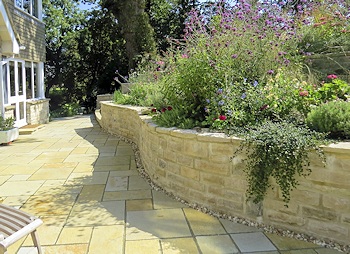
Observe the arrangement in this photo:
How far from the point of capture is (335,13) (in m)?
6.71

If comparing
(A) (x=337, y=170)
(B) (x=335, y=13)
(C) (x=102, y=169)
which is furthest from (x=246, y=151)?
(B) (x=335, y=13)

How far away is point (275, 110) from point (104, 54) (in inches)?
588

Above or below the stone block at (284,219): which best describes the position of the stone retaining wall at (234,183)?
above

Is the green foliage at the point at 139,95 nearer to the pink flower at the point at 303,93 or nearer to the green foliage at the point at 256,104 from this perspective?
the green foliage at the point at 256,104

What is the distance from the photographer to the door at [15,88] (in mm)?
8477

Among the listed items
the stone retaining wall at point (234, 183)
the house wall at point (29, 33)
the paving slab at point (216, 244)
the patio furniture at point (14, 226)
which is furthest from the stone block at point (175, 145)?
the house wall at point (29, 33)

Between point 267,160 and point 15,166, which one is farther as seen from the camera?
point 15,166

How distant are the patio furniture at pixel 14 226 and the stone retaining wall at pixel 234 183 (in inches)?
64.3

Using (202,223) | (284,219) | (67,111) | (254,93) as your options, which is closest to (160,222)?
(202,223)

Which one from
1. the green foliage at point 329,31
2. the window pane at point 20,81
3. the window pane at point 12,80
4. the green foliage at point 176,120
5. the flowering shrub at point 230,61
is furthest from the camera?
the window pane at point 20,81

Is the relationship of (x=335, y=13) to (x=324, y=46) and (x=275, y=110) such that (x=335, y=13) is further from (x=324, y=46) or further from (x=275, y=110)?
(x=275, y=110)

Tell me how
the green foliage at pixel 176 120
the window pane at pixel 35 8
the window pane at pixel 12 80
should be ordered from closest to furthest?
the green foliage at pixel 176 120
the window pane at pixel 12 80
the window pane at pixel 35 8

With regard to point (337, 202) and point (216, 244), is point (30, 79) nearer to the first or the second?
point (216, 244)

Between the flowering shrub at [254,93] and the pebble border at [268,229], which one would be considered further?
the flowering shrub at [254,93]
